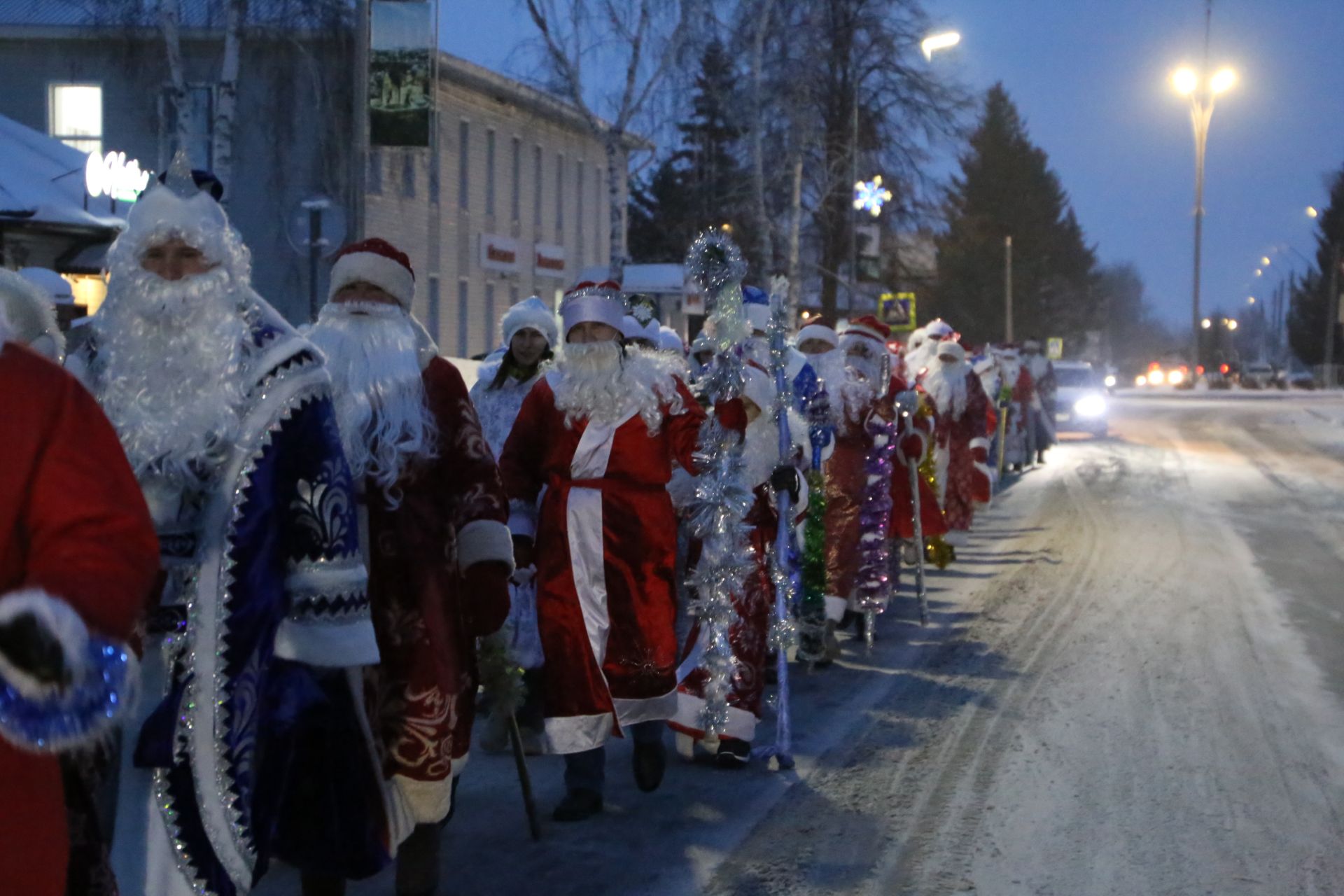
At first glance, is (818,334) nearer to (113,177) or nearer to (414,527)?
(414,527)

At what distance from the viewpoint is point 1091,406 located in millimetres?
35344

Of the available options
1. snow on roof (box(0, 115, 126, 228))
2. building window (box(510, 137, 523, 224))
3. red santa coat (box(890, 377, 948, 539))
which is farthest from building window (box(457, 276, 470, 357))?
red santa coat (box(890, 377, 948, 539))

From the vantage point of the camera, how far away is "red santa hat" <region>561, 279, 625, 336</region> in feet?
21.2

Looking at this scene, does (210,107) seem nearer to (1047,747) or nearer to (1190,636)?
(1190,636)

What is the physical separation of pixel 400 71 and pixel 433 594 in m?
10.6

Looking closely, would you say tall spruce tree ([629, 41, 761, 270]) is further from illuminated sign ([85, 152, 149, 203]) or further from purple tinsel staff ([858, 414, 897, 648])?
purple tinsel staff ([858, 414, 897, 648])

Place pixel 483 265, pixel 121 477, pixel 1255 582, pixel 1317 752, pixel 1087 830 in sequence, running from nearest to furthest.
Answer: pixel 121 477 < pixel 1087 830 < pixel 1317 752 < pixel 1255 582 < pixel 483 265

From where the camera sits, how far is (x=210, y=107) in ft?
75.6

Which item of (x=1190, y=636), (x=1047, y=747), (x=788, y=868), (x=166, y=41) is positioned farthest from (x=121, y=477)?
(x=166, y=41)

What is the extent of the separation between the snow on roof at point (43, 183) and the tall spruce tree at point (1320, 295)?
81.2 m

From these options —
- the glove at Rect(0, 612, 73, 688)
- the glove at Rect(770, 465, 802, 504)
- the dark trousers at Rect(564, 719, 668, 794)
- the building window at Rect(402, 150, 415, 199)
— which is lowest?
the dark trousers at Rect(564, 719, 668, 794)

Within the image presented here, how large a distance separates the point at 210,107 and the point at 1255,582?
16438mm

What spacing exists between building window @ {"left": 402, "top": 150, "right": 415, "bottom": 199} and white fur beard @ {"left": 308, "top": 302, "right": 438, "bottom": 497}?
78.4 ft

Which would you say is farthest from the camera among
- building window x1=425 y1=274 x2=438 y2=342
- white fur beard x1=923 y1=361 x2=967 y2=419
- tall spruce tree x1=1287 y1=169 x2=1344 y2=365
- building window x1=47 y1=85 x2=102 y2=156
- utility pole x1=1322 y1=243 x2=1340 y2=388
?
tall spruce tree x1=1287 y1=169 x2=1344 y2=365
